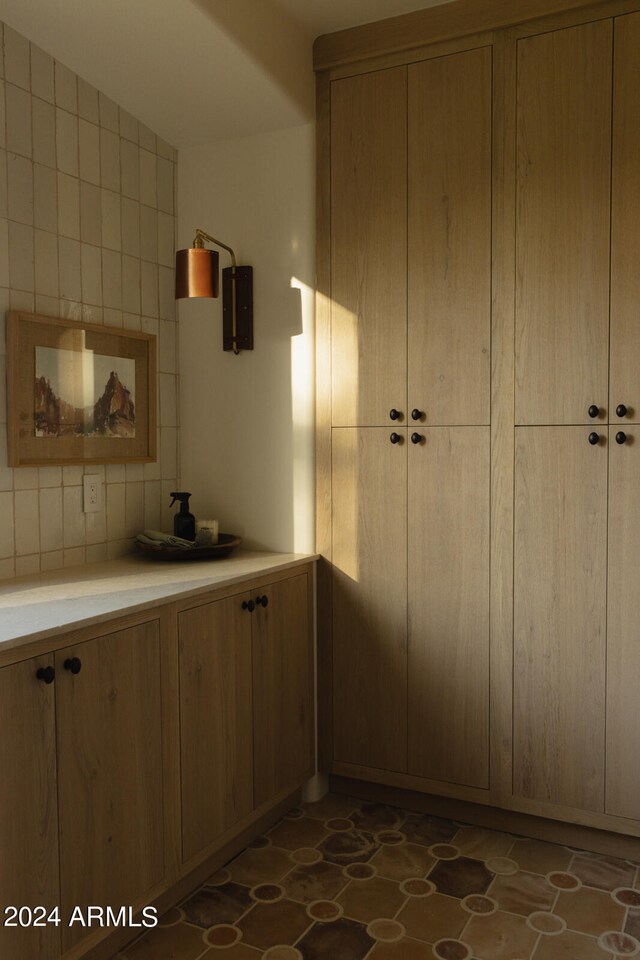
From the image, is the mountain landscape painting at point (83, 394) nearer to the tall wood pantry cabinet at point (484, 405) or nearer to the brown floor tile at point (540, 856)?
the tall wood pantry cabinet at point (484, 405)

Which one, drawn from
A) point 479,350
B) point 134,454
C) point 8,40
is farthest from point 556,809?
point 8,40

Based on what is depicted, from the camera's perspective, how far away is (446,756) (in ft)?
8.73

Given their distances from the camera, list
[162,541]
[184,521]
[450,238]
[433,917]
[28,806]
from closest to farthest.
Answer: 1. [28,806]
2. [433,917]
3. [450,238]
4. [162,541]
5. [184,521]

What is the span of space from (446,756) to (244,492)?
3.66ft

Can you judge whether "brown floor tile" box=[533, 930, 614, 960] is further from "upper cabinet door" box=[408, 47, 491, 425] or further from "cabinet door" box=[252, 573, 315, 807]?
"upper cabinet door" box=[408, 47, 491, 425]

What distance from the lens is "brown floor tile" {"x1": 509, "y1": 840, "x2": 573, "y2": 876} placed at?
2.40 metres

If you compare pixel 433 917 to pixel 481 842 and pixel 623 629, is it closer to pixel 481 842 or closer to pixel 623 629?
pixel 481 842

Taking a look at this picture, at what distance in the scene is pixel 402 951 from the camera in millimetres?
2016

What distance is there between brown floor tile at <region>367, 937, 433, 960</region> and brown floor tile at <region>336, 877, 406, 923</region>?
0.11 metres

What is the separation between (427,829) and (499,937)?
22.7 inches

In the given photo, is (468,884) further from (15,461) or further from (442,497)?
(15,461)

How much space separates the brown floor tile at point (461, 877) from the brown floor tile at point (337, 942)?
0.30m

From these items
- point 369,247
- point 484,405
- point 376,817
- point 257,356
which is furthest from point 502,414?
point 376,817

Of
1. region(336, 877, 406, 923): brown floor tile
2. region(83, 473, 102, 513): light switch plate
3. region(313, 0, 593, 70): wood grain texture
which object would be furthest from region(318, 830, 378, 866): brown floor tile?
region(313, 0, 593, 70): wood grain texture
